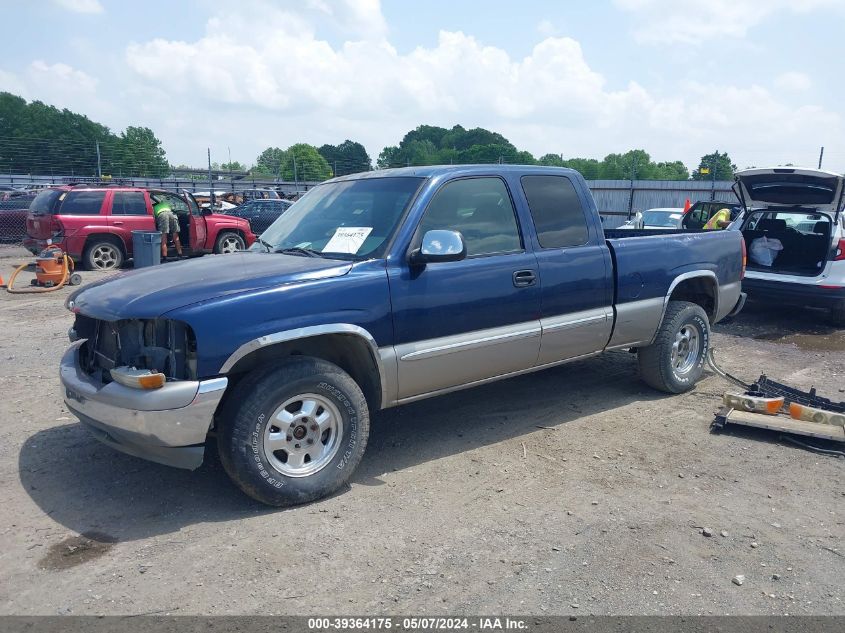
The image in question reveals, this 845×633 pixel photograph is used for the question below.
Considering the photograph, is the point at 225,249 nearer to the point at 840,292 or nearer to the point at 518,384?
the point at 518,384

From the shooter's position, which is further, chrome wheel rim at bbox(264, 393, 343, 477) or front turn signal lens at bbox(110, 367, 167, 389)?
chrome wheel rim at bbox(264, 393, 343, 477)

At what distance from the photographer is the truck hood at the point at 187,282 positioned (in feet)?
11.9

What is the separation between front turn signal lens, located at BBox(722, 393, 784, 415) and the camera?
5.20 m

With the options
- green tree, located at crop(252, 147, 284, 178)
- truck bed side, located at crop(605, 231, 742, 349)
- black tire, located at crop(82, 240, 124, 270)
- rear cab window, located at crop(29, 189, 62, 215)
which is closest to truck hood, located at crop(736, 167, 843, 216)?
truck bed side, located at crop(605, 231, 742, 349)

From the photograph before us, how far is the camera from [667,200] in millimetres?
23172

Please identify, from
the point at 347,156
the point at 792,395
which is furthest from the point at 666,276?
the point at 347,156

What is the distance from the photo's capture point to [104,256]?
45.2 feet

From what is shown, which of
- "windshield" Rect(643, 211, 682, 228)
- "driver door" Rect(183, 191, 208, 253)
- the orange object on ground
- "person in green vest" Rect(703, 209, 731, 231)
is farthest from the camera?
"windshield" Rect(643, 211, 682, 228)

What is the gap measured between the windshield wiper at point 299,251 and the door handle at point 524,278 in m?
1.37

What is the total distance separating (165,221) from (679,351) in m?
11.5

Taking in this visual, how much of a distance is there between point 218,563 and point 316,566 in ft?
1.60

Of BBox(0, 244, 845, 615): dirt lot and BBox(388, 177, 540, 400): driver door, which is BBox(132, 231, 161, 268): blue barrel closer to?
BBox(0, 244, 845, 615): dirt lot

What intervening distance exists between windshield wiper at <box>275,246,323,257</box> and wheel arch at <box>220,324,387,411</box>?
65 cm

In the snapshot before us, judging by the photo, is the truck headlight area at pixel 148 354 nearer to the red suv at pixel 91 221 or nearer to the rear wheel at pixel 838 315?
the rear wheel at pixel 838 315
